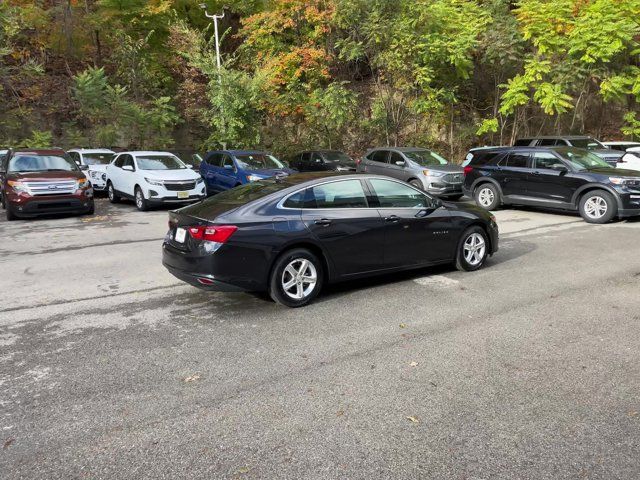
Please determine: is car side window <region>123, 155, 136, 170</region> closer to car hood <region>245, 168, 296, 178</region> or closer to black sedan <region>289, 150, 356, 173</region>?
car hood <region>245, 168, 296, 178</region>

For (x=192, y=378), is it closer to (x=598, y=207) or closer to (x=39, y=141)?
(x=598, y=207)

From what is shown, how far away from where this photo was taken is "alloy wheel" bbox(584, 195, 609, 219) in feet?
39.6

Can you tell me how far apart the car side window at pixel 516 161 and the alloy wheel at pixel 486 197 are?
0.84 m

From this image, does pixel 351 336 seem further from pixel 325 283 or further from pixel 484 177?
pixel 484 177

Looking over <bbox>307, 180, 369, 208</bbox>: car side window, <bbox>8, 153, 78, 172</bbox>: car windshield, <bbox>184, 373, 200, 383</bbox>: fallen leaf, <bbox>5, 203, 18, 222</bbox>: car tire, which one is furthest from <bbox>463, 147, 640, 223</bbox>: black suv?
<bbox>5, 203, 18, 222</bbox>: car tire

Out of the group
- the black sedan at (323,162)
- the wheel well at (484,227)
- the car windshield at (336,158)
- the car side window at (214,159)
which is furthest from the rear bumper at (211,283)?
the car windshield at (336,158)

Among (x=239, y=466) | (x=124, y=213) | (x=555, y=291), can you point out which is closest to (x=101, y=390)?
(x=239, y=466)

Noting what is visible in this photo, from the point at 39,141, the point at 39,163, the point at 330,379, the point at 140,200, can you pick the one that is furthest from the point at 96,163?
the point at 330,379

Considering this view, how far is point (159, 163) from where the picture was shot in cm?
1573

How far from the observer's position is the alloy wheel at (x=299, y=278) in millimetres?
5914

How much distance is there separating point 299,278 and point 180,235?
142cm

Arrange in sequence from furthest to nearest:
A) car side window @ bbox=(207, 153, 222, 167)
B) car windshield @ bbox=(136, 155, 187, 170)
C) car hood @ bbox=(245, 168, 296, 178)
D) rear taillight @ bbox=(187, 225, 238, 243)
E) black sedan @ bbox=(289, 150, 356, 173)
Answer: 1. black sedan @ bbox=(289, 150, 356, 173)
2. car side window @ bbox=(207, 153, 222, 167)
3. car hood @ bbox=(245, 168, 296, 178)
4. car windshield @ bbox=(136, 155, 187, 170)
5. rear taillight @ bbox=(187, 225, 238, 243)

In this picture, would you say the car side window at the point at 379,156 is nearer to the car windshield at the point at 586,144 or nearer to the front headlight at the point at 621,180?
the car windshield at the point at 586,144

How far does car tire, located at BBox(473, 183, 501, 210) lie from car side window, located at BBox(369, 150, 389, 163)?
3.97 metres
